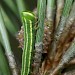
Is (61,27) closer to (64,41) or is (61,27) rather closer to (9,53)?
(64,41)

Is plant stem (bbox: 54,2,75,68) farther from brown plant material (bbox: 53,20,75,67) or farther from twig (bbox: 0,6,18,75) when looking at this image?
twig (bbox: 0,6,18,75)

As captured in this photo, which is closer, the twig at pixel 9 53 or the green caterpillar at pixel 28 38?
the green caterpillar at pixel 28 38

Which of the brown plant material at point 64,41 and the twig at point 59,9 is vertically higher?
the twig at point 59,9

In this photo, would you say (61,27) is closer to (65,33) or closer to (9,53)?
(65,33)

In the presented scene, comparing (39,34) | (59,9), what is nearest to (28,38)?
(39,34)

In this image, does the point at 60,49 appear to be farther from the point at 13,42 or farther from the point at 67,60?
the point at 13,42

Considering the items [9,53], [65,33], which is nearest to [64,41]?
[65,33]

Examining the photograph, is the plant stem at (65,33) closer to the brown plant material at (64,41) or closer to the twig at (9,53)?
the brown plant material at (64,41)

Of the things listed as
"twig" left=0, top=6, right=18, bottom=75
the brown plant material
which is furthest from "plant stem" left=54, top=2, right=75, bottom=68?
"twig" left=0, top=6, right=18, bottom=75

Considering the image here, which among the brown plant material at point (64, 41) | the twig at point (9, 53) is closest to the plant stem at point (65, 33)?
the brown plant material at point (64, 41)
